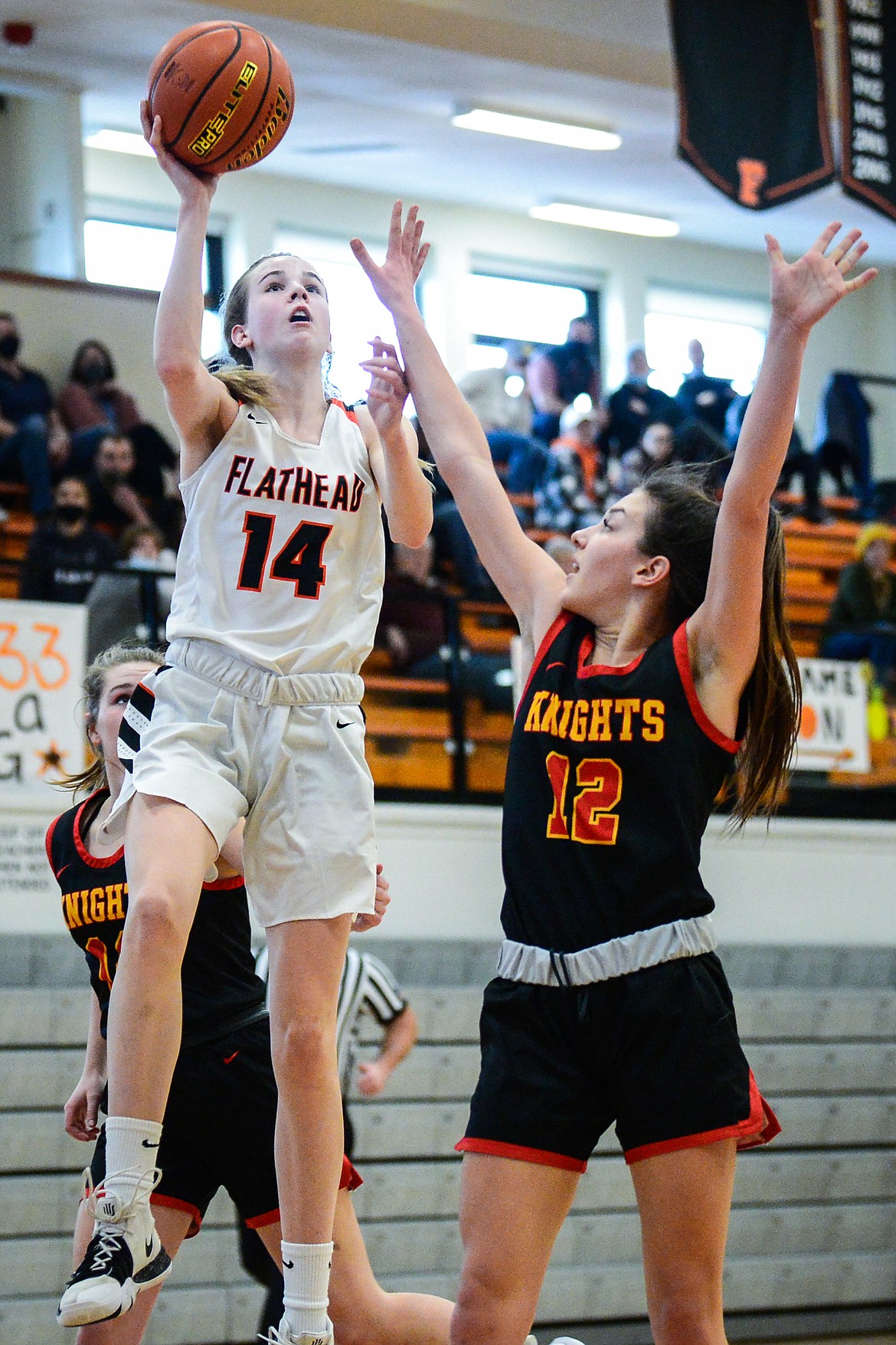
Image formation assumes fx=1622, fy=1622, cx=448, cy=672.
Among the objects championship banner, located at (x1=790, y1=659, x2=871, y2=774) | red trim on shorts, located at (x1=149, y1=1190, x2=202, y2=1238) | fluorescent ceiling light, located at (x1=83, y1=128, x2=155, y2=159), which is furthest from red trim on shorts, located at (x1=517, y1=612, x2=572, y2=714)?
fluorescent ceiling light, located at (x1=83, y1=128, x2=155, y2=159)

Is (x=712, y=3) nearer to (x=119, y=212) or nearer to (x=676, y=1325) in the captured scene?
(x=119, y=212)

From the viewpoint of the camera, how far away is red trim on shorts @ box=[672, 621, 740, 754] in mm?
2730

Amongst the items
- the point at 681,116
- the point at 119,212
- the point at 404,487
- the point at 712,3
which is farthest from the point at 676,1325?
the point at 119,212

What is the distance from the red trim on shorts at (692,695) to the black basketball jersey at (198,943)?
3.39ft

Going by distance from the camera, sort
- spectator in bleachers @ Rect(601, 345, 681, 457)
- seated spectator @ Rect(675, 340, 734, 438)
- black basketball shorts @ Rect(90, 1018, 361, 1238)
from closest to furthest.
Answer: black basketball shorts @ Rect(90, 1018, 361, 1238) → spectator in bleachers @ Rect(601, 345, 681, 457) → seated spectator @ Rect(675, 340, 734, 438)

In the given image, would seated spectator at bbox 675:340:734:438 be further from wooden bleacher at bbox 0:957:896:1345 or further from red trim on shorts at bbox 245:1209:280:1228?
red trim on shorts at bbox 245:1209:280:1228

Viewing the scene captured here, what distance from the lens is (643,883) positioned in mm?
2646

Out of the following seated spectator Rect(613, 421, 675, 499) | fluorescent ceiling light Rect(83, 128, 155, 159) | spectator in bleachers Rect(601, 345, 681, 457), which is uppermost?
fluorescent ceiling light Rect(83, 128, 155, 159)

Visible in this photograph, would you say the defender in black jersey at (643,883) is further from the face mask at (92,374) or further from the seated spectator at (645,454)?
the seated spectator at (645,454)

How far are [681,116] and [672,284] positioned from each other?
24.7 ft

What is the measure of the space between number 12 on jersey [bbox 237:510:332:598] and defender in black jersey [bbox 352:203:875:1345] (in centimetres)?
48

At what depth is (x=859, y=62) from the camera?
872 centimetres

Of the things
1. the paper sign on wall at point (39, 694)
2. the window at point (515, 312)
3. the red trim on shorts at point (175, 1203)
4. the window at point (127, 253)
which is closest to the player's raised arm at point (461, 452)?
the red trim on shorts at point (175, 1203)

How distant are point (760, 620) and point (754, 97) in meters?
6.44
